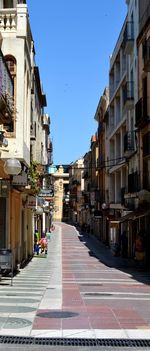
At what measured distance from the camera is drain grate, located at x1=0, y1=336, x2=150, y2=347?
8.91 m

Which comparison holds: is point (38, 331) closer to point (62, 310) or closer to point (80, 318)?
point (80, 318)

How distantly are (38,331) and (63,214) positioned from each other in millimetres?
146716

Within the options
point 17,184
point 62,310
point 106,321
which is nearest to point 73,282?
point 17,184

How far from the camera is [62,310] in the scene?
12328mm

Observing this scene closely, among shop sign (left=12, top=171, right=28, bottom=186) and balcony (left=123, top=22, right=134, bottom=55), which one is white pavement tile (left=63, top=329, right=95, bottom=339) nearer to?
shop sign (left=12, top=171, right=28, bottom=186)

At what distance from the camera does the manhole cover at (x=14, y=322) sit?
10133 millimetres

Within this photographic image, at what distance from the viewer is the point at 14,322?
1057 centimetres

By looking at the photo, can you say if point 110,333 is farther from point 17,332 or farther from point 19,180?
point 19,180

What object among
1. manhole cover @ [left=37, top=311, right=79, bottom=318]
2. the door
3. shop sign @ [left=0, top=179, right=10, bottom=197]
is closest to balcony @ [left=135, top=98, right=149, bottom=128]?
the door

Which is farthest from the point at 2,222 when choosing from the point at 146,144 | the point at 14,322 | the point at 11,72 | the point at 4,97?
the point at 14,322

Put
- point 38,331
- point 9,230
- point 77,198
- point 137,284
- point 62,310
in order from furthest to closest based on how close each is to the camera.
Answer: point 77,198, point 9,230, point 137,284, point 62,310, point 38,331

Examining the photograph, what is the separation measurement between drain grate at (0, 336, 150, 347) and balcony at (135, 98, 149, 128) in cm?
2104

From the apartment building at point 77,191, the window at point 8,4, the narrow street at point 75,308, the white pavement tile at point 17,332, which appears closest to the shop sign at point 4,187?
the narrow street at point 75,308

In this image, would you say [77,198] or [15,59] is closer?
[15,59]
